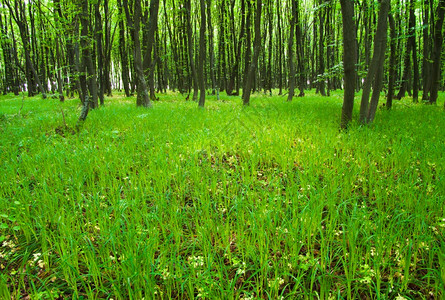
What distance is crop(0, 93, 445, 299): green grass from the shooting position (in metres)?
1.76

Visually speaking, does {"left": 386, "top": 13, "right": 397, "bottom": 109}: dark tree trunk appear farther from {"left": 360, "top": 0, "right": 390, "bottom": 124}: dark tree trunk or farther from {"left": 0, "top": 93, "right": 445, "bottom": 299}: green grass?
{"left": 360, "top": 0, "right": 390, "bottom": 124}: dark tree trunk

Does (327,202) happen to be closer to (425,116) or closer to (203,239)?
(203,239)

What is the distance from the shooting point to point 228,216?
2.27 meters

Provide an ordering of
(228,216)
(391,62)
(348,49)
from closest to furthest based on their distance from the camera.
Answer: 1. (228,216)
2. (348,49)
3. (391,62)

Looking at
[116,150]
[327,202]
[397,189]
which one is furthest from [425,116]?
[116,150]

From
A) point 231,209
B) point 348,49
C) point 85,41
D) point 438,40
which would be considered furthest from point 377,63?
point 85,41

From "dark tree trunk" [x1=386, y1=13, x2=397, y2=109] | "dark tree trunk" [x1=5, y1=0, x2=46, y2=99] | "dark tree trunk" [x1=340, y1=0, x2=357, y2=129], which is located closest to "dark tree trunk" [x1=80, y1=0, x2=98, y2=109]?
"dark tree trunk" [x1=340, y1=0, x2=357, y2=129]

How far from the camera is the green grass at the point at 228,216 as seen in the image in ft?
5.76

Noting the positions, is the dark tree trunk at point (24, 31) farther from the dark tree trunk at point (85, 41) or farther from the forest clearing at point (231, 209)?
the forest clearing at point (231, 209)

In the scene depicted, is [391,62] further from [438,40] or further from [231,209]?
[231,209]

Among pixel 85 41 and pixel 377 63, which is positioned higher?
pixel 85 41

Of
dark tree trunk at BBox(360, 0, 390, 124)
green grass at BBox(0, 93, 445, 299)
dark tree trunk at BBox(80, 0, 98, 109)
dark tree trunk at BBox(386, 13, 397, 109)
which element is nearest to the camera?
green grass at BBox(0, 93, 445, 299)

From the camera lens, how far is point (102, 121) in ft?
22.3

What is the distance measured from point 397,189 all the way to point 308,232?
1.45m
